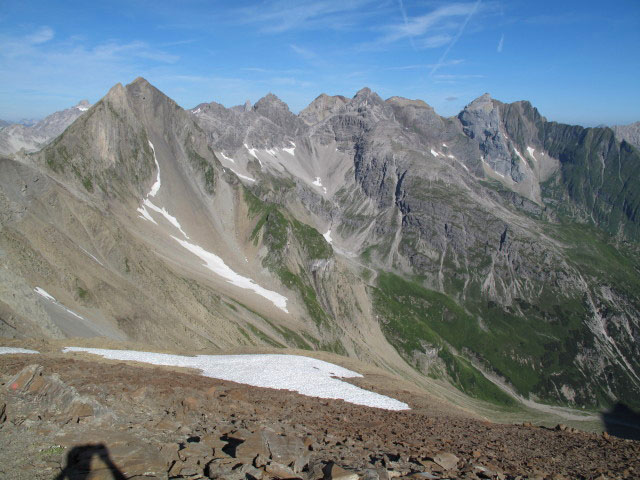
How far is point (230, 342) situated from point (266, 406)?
57.4 metres

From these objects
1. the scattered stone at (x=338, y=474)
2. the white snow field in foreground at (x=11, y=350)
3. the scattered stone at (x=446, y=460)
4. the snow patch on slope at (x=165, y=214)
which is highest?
the snow patch on slope at (x=165, y=214)

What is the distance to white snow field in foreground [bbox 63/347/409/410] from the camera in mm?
31234

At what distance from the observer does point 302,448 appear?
43.9 ft

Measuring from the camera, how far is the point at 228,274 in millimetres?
122375

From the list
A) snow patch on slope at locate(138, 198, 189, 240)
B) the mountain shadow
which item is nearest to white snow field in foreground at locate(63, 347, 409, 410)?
snow patch on slope at locate(138, 198, 189, 240)

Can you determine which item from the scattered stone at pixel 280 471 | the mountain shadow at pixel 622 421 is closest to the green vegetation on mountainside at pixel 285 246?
the mountain shadow at pixel 622 421

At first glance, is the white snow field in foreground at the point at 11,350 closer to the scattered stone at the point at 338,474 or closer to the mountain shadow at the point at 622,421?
the scattered stone at the point at 338,474

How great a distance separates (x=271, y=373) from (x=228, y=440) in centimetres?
2216

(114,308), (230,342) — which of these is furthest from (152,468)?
(230,342)

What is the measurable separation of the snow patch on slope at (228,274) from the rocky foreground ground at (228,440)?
98502 millimetres

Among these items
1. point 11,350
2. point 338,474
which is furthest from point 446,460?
point 11,350

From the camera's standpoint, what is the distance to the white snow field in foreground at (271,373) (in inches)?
1230

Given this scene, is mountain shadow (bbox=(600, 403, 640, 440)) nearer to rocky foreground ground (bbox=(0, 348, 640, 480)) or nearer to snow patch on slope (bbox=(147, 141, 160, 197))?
rocky foreground ground (bbox=(0, 348, 640, 480))

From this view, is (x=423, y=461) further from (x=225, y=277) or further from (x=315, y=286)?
(x=315, y=286)
